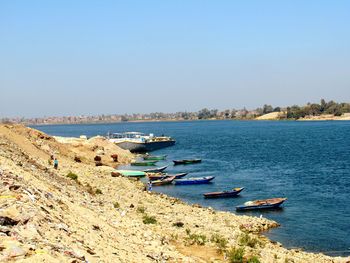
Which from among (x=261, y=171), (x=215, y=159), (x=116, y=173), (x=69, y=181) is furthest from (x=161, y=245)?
(x=215, y=159)

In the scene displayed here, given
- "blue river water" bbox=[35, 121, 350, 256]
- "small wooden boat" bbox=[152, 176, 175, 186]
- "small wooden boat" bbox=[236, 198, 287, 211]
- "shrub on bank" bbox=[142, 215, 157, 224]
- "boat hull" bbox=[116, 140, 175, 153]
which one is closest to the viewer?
"shrub on bank" bbox=[142, 215, 157, 224]

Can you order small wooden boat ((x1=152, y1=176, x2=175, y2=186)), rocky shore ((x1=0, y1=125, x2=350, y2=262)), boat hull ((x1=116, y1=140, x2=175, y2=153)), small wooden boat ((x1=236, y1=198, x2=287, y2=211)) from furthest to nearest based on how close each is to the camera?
boat hull ((x1=116, y1=140, x2=175, y2=153))
small wooden boat ((x1=152, y1=176, x2=175, y2=186))
small wooden boat ((x1=236, y1=198, x2=287, y2=211))
rocky shore ((x1=0, y1=125, x2=350, y2=262))

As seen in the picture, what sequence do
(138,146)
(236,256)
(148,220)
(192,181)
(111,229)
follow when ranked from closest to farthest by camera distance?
(236,256)
(111,229)
(148,220)
(192,181)
(138,146)

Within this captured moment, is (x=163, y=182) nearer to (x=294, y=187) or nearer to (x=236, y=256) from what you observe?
(x=294, y=187)

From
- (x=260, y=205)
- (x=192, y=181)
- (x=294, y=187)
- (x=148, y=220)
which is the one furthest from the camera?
(x=192, y=181)

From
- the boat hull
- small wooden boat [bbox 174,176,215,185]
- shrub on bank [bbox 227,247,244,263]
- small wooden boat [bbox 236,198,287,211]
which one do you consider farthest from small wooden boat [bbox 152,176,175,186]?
the boat hull

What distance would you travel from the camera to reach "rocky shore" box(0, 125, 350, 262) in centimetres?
1306

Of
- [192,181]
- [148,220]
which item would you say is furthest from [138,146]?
[148,220]

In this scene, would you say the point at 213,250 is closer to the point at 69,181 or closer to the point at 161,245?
the point at 161,245

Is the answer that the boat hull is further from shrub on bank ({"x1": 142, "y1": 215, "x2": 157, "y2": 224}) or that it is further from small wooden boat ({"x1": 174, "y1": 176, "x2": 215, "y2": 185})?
shrub on bank ({"x1": 142, "y1": 215, "x2": 157, "y2": 224})

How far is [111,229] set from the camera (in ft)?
64.2

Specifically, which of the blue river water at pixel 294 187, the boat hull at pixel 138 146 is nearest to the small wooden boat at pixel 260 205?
the blue river water at pixel 294 187

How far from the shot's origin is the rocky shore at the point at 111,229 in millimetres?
13062

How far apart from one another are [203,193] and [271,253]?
2459cm
